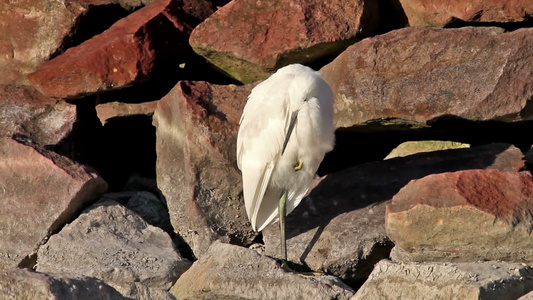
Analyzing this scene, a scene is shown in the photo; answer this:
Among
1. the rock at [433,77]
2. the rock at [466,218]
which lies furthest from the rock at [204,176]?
the rock at [466,218]

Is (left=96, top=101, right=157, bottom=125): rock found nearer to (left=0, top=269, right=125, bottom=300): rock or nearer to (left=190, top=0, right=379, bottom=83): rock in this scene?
(left=190, top=0, right=379, bottom=83): rock

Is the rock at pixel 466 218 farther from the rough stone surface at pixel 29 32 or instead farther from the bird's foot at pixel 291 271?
the rough stone surface at pixel 29 32

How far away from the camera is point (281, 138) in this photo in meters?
6.45

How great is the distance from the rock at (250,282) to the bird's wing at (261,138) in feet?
2.34

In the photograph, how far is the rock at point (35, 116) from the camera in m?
7.66

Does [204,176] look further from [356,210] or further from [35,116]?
[35,116]

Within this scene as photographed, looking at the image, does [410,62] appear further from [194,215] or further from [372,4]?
[194,215]

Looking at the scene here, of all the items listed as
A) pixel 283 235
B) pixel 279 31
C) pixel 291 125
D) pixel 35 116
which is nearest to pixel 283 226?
pixel 283 235

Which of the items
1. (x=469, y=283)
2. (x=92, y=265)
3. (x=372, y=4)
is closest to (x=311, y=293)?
(x=469, y=283)

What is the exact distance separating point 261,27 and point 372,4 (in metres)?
0.83

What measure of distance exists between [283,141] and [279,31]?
47.9 inches

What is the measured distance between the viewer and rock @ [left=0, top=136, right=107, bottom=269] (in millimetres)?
6730

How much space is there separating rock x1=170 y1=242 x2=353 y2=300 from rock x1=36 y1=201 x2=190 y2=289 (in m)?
0.36

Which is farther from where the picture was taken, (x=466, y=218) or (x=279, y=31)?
(x=279, y=31)
